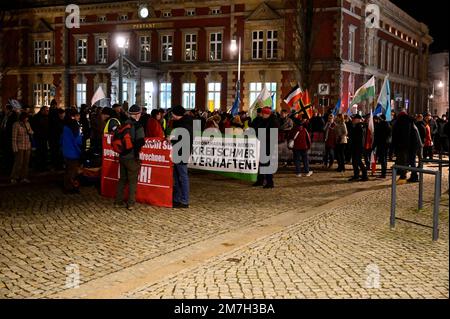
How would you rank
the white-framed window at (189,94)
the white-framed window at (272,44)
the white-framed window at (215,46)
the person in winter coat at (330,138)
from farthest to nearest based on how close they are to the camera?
the white-framed window at (189,94) < the white-framed window at (215,46) < the white-framed window at (272,44) < the person in winter coat at (330,138)

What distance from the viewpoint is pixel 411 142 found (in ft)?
52.7

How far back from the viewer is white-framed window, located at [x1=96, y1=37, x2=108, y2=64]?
161ft

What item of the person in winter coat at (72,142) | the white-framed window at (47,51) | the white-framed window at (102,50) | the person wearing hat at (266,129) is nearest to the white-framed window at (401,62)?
the white-framed window at (102,50)

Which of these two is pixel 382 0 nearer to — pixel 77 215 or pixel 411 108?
pixel 411 108

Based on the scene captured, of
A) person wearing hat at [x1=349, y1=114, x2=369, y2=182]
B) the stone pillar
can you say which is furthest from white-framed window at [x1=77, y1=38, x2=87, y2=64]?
person wearing hat at [x1=349, y1=114, x2=369, y2=182]

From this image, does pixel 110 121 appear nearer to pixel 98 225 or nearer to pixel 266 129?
pixel 98 225

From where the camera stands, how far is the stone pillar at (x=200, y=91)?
4534cm

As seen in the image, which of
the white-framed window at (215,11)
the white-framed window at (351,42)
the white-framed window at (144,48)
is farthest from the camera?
the white-framed window at (144,48)

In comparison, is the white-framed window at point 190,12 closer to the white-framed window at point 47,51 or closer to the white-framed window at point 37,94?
the white-framed window at point 47,51

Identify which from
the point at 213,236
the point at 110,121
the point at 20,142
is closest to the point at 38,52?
the point at 20,142

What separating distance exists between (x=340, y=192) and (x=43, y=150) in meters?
9.76

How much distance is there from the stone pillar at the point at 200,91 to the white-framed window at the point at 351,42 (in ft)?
37.4

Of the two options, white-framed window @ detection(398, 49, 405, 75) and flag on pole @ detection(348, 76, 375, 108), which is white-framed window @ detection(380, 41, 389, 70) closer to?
white-framed window @ detection(398, 49, 405, 75)
